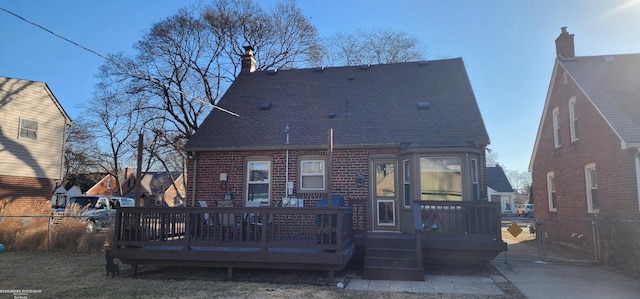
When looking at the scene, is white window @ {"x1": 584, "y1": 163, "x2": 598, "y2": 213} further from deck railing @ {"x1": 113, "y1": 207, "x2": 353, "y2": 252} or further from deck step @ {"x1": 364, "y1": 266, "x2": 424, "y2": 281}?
deck railing @ {"x1": 113, "y1": 207, "x2": 353, "y2": 252}

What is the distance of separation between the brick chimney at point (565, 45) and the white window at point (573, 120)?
94.7 inches

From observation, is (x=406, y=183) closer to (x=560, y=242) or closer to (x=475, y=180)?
(x=475, y=180)

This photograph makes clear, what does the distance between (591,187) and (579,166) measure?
78cm

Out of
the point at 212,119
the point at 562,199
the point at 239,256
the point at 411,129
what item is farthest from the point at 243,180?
the point at 562,199

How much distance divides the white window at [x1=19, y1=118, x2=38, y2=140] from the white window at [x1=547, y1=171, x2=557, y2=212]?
21286mm

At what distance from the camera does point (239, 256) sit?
7.50 meters

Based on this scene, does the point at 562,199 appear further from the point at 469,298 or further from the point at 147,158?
the point at 147,158

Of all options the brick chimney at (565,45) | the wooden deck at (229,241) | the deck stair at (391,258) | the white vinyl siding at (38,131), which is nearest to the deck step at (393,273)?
the deck stair at (391,258)

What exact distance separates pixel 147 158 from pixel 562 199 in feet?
90.2

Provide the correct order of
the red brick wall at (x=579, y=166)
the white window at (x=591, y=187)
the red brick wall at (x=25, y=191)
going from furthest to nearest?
the red brick wall at (x=25, y=191) → the white window at (x=591, y=187) → the red brick wall at (x=579, y=166)

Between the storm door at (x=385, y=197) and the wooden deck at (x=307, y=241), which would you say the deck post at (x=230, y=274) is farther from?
the storm door at (x=385, y=197)

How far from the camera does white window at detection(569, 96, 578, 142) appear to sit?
1234 cm

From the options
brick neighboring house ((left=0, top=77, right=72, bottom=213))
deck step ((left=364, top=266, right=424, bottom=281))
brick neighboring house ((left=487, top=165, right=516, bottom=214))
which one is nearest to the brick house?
deck step ((left=364, top=266, right=424, bottom=281))

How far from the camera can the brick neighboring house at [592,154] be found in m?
9.20
